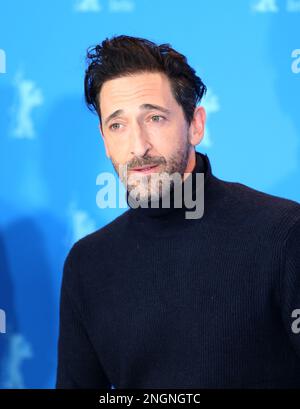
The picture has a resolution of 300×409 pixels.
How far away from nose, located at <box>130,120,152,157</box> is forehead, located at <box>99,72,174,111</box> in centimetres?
6

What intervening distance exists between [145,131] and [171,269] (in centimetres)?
27

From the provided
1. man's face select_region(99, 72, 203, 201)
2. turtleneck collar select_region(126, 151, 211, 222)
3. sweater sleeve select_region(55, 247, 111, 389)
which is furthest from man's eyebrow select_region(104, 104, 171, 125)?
sweater sleeve select_region(55, 247, 111, 389)

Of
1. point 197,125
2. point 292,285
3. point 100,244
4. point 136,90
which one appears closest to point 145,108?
point 136,90

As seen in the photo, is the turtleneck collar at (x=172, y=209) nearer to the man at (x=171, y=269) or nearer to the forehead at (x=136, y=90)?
the man at (x=171, y=269)

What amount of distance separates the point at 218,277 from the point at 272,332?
0.45 ft

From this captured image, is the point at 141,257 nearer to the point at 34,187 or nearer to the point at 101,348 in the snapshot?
the point at 101,348

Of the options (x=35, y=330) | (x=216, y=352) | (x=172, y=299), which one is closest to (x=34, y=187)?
(x=35, y=330)

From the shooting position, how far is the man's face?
127cm

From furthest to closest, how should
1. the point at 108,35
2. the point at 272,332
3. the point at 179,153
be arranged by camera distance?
the point at 108,35
the point at 179,153
the point at 272,332

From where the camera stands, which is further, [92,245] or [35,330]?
[35,330]

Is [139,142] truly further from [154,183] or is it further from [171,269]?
[171,269]

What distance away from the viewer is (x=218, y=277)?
1209 mm

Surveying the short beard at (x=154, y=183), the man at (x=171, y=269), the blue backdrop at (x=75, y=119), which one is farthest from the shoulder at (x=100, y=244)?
the blue backdrop at (x=75, y=119)
